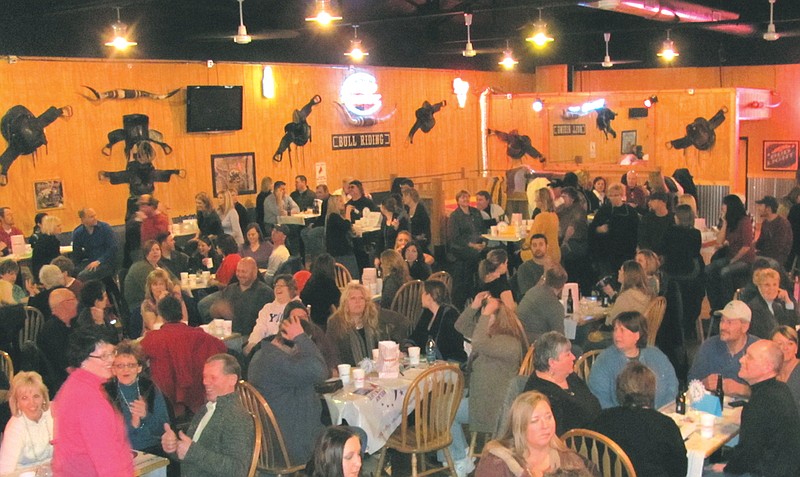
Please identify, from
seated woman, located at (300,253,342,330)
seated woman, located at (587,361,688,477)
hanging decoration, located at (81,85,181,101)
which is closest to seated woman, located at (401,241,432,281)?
seated woman, located at (300,253,342,330)

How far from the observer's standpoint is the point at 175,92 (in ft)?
42.9

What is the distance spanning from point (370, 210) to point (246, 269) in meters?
5.41

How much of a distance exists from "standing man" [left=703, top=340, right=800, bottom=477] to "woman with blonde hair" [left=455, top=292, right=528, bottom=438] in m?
1.51

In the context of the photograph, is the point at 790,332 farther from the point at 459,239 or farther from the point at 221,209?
the point at 221,209

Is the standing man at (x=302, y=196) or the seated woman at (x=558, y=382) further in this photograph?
the standing man at (x=302, y=196)

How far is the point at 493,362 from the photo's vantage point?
583 centimetres

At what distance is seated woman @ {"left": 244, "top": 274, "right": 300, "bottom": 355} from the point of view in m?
7.13

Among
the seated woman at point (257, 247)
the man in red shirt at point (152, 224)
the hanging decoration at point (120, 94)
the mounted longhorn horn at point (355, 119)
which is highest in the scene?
the hanging decoration at point (120, 94)

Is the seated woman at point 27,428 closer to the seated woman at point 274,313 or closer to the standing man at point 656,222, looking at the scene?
the seated woman at point 274,313

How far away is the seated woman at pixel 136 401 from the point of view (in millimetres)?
5230

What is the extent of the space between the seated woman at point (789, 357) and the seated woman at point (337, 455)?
117 inches

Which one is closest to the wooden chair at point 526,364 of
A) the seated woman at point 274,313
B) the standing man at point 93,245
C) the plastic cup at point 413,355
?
the plastic cup at point 413,355

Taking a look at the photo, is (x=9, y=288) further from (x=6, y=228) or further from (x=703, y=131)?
(x=703, y=131)

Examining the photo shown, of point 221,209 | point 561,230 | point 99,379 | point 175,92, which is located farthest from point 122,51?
point 99,379
